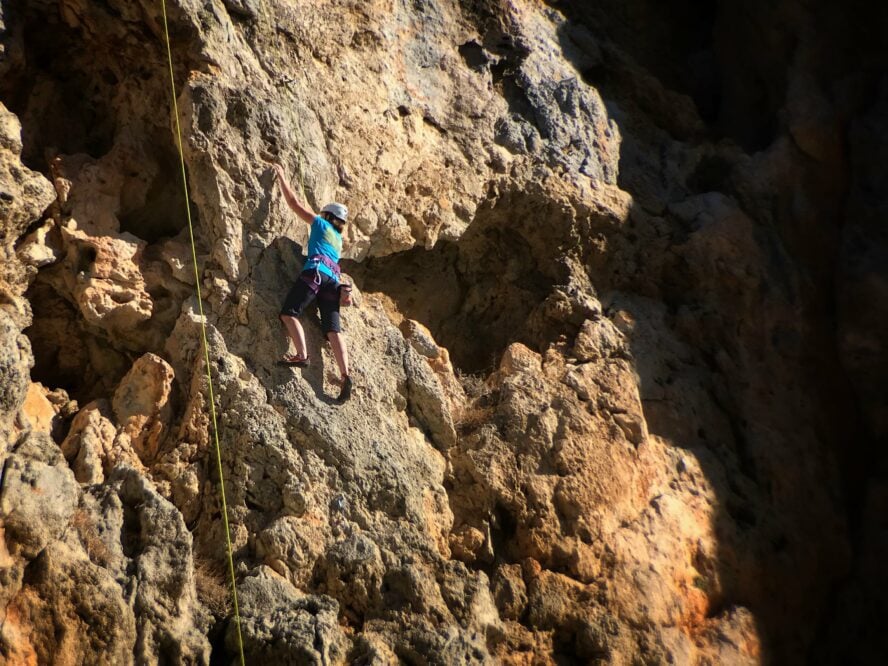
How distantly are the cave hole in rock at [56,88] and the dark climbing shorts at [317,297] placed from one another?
2.41 metres

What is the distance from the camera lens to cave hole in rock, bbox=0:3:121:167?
937 cm

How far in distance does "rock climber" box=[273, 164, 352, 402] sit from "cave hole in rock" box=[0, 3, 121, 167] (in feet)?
6.26

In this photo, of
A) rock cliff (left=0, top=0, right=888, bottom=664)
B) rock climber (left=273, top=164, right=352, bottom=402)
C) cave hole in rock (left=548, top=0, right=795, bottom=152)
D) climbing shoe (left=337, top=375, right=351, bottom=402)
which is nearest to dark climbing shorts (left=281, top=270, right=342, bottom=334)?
rock climber (left=273, top=164, right=352, bottom=402)

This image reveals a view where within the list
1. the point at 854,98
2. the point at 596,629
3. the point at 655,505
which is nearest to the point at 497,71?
the point at 854,98

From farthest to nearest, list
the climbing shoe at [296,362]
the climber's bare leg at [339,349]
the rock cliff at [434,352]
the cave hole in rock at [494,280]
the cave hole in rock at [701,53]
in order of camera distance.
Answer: the cave hole in rock at [701,53], the cave hole in rock at [494,280], the climber's bare leg at [339,349], the climbing shoe at [296,362], the rock cliff at [434,352]

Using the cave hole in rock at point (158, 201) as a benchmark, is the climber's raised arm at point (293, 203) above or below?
above

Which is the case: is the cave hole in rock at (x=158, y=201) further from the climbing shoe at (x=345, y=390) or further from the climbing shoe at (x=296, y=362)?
the climbing shoe at (x=345, y=390)

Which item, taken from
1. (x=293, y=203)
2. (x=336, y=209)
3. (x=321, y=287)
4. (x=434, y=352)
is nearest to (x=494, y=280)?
(x=434, y=352)

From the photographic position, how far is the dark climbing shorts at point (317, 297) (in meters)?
9.05

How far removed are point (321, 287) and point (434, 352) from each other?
1612 mm

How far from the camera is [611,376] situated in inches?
416

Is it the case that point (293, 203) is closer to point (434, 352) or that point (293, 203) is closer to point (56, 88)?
point (434, 352)

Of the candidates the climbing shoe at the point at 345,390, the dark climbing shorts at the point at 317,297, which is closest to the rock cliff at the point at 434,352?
the climbing shoe at the point at 345,390

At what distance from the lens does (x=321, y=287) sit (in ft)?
30.0
